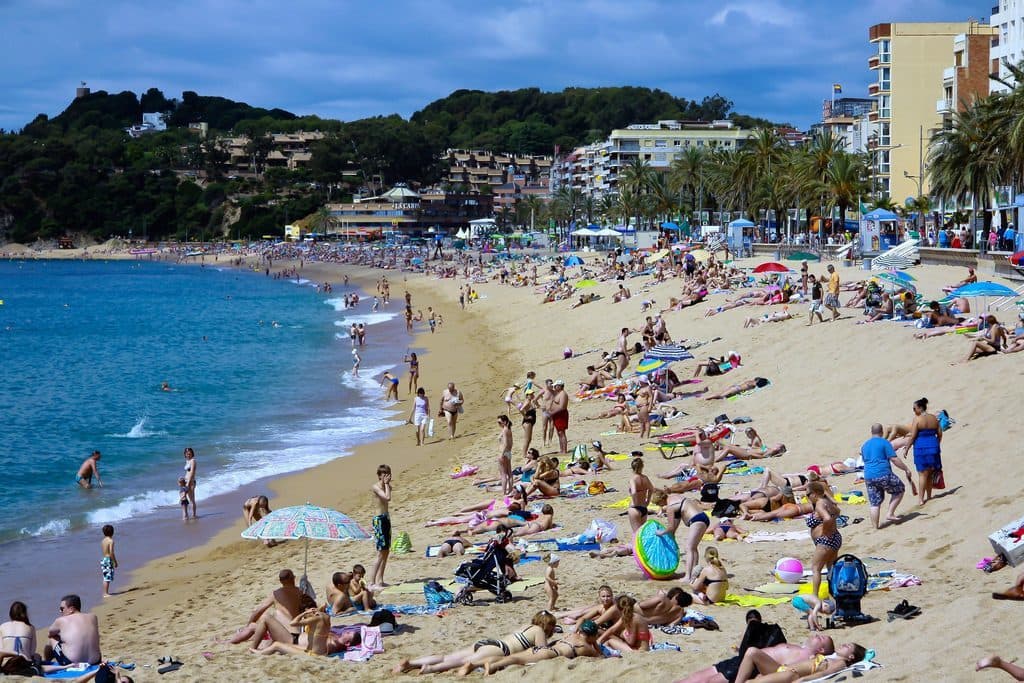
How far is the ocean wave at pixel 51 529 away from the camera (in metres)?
15.9

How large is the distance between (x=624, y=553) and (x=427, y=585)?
2.09 meters

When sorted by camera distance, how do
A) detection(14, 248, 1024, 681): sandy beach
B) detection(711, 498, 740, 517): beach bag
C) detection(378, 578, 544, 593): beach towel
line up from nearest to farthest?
detection(14, 248, 1024, 681): sandy beach
detection(378, 578, 544, 593): beach towel
detection(711, 498, 740, 517): beach bag

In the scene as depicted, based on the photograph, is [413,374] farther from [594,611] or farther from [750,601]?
[594,611]

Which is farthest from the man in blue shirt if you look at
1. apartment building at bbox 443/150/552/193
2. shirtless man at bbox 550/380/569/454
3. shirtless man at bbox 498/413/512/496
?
apartment building at bbox 443/150/552/193

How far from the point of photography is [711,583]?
30.8 ft

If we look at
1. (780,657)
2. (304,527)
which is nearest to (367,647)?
(304,527)

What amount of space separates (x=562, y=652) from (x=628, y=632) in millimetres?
506

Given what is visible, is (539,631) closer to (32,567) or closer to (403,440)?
(32,567)

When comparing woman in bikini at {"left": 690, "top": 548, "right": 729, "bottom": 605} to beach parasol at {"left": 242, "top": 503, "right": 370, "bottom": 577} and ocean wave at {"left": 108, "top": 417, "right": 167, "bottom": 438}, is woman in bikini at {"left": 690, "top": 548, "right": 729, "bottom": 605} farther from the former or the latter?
ocean wave at {"left": 108, "top": 417, "right": 167, "bottom": 438}

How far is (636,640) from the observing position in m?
8.37

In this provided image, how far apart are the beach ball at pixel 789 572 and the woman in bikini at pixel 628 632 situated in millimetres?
1785

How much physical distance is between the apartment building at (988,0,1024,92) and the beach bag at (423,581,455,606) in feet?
132

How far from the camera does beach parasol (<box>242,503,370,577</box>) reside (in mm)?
10055

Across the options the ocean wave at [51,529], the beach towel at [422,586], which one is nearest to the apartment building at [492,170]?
the ocean wave at [51,529]
